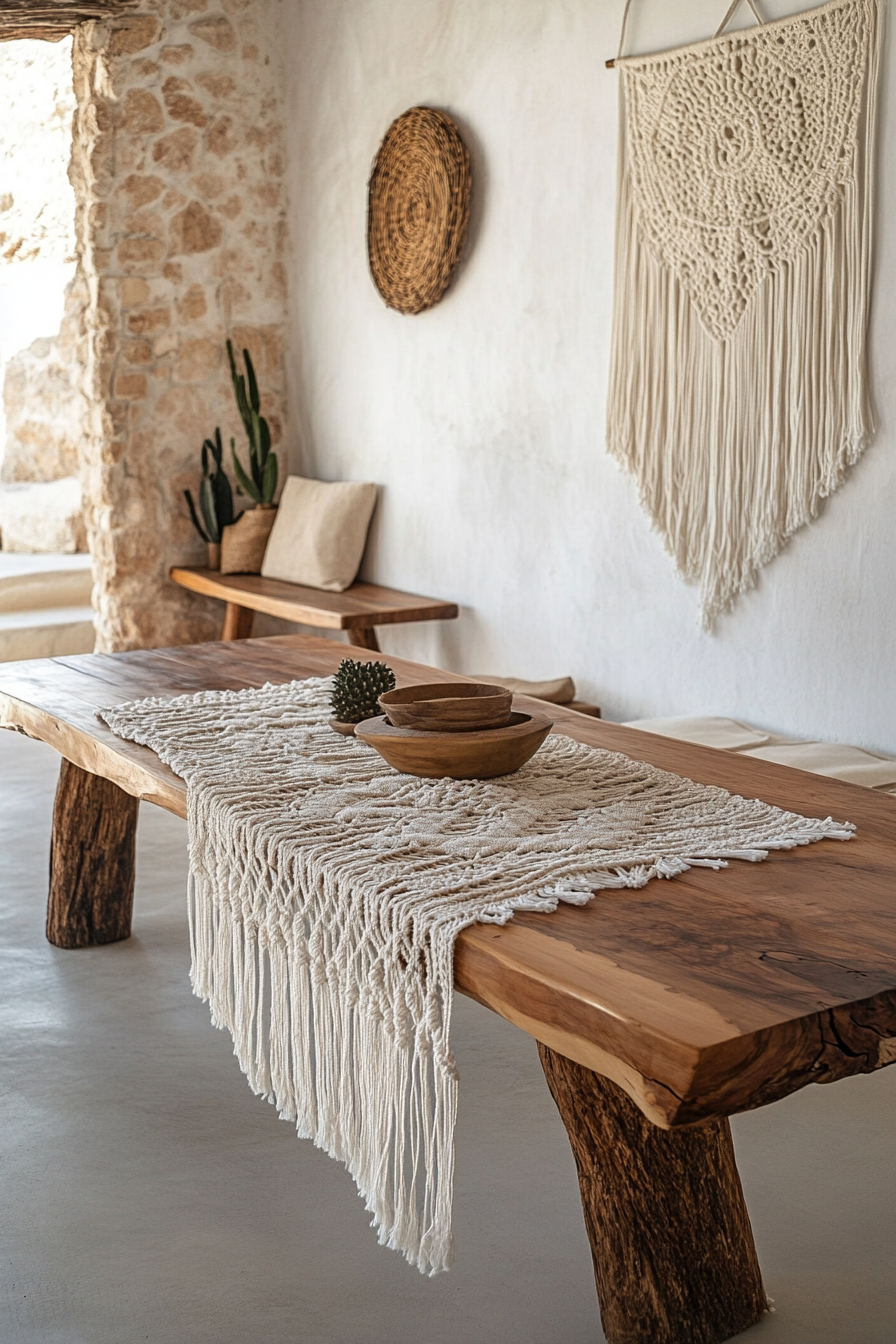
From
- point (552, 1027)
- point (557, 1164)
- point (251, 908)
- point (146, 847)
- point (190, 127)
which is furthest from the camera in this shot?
point (190, 127)

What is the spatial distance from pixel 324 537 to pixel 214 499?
1.87 feet

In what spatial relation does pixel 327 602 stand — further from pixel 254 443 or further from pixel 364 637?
pixel 254 443

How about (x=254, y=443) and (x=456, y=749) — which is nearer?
(x=456, y=749)

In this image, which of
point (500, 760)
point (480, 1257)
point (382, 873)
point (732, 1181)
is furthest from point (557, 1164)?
point (382, 873)

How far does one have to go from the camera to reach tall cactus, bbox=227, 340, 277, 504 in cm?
491

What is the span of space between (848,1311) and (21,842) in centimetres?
262

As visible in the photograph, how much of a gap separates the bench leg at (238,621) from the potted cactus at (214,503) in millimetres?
319

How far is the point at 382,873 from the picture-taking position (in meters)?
1.42

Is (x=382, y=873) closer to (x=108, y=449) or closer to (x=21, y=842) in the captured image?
(x=21, y=842)

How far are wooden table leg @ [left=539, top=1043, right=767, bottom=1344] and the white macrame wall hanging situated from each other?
71.4 inches

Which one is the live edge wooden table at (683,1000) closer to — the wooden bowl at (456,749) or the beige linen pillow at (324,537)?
the wooden bowl at (456,749)

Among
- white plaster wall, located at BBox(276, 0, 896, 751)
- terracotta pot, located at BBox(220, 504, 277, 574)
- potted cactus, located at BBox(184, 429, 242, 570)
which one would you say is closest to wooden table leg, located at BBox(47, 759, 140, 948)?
white plaster wall, located at BBox(276, 0, 896, 751)

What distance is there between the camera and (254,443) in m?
4.91

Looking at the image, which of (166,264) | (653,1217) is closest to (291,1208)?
(653,1217)
